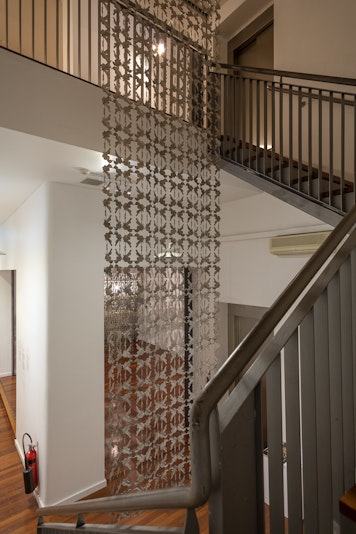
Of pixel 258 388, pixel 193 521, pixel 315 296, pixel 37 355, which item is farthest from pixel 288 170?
pixel 37 355

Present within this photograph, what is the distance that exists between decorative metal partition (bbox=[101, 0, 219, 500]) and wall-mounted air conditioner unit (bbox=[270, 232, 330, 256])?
4.10 ft

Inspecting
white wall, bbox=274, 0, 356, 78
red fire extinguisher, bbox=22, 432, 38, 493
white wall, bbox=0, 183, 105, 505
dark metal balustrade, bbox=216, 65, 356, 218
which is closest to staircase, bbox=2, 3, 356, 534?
dark metal balustrade, bbox=216, 65, 356, 218

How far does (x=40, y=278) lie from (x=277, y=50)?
427 centimetres

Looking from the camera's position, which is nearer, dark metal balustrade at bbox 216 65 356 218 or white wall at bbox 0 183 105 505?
dark metal balustrade at bbox 216 65 356 218

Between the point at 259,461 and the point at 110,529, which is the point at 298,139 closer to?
the point at 259,461

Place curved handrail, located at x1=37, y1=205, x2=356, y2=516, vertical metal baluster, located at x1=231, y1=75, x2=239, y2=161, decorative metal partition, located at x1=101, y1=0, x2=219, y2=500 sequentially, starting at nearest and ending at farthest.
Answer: curved handrail, located at x1=37, y1=205, x2=356, y2=516
decorative metal partition, located at x1=101, y1=0, x2=219, y2=500
vertical metal baluster, located at x1=231, y1=75, x2=239, y2=161

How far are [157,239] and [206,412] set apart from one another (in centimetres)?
158

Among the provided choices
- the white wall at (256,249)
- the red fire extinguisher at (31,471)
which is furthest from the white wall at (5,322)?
the white wall at (256,249)

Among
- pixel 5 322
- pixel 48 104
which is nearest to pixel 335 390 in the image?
pixel 48 104

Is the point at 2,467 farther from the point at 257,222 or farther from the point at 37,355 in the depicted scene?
the point at 257,222

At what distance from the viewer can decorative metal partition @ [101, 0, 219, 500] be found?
76.9 inches

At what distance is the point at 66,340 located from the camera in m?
3.48

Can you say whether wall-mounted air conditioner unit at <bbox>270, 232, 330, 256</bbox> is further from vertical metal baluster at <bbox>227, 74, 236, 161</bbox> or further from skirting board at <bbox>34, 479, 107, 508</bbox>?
skirting board at <bbox>34, 479, 107, 508</bbox>

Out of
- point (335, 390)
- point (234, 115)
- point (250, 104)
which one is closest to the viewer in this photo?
point (335, 390)
